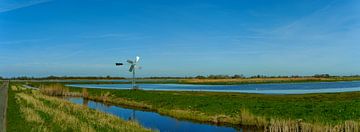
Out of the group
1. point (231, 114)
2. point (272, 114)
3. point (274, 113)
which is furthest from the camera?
point (231, 114)

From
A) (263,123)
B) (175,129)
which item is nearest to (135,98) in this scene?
(175,129)

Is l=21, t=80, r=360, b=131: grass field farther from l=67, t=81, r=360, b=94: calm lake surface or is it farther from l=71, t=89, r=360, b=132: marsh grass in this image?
l=67, t=81, r=360, b=94: calm lake surface

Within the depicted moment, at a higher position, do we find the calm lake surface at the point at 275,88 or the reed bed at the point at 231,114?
the calm lake surface at the point at 275,88

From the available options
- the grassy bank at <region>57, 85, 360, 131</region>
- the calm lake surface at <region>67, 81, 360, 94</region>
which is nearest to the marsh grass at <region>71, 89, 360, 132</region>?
the grassy bank at <region>57, 85, 360, 131</region>

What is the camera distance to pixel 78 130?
→ 1967 cm

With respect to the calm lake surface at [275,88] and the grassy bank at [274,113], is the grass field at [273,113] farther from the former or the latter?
the calm lake surface at [275,88]

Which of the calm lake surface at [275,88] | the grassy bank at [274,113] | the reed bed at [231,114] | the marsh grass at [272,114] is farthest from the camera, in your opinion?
the calm lake surface at [275,88]

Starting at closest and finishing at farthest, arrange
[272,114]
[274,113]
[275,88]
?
[272,114] → [274,113] → [275,88]

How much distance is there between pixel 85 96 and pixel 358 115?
47405 mm

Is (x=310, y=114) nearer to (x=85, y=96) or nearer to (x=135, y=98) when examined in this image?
(x=135, y=98)

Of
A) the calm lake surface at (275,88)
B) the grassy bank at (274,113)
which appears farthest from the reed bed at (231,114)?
the calm lake surface at (275,88)

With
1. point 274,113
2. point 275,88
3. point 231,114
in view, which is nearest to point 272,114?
point 274,113

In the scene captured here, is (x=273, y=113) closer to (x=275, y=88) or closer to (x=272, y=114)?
(x=272, y=114)

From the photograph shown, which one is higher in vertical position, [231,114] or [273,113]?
[273,113]
